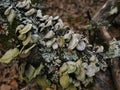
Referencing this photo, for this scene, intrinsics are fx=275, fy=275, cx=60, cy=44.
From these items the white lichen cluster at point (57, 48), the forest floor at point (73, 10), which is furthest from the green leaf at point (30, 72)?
the forest floor at point (73, 10)

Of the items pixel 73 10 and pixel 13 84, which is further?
pixel 73 10

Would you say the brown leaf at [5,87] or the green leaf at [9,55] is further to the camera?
the brown leaf at [5,87]

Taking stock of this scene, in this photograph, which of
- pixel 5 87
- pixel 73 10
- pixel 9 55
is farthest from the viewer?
pixel 73 10

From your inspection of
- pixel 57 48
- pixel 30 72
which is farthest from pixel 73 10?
pixel 30 72

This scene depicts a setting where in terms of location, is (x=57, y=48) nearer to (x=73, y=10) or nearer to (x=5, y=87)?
(x=5, y=87)

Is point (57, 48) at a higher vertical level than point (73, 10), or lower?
higher

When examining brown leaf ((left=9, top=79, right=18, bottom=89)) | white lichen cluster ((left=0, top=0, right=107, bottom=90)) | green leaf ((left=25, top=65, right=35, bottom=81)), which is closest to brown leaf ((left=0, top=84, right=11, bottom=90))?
brown leaf ((left=9, top=79, right=18, bottom=89))

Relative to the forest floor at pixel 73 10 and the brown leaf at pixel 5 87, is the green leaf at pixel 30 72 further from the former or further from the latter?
the forest floor at pixel 73 10

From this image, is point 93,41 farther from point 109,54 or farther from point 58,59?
point 58,59
